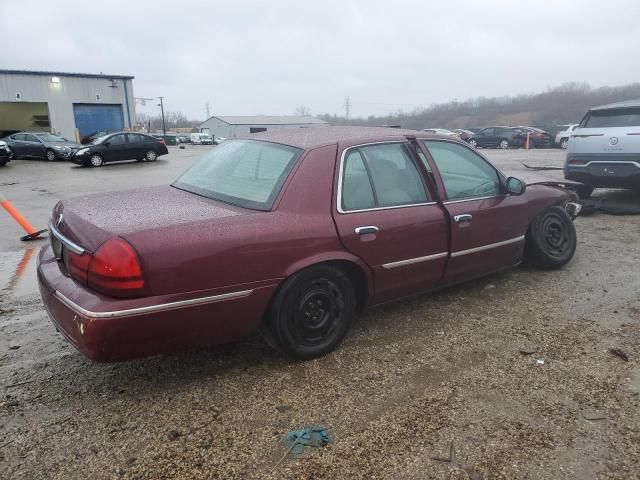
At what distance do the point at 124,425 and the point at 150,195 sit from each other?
5.40 ft

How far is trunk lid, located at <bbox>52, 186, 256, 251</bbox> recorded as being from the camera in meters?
2.66

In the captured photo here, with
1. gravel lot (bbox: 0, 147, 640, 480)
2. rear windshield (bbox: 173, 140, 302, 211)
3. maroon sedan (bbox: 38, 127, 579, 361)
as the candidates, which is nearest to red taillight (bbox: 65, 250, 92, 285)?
A: maroon sedan (bbox: 38, 127, 579, 361)

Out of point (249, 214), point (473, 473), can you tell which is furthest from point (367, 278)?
point (473, 473)

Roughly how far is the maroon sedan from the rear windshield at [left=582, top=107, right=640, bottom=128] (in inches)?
165

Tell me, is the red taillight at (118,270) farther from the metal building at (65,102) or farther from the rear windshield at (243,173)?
the metal building at (65,102)

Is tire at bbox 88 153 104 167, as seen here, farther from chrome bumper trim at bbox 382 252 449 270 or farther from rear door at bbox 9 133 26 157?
chrome bumper trim at bbox 382 252 449 270

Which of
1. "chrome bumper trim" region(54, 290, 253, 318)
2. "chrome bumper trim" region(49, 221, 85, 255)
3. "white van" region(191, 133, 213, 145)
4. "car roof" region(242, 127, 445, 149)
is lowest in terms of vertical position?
"white van" region(191, 133, 213, 145)

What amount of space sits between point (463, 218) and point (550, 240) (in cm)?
159

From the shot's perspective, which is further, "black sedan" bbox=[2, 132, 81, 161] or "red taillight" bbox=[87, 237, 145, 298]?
"black sedan" bbox=[2, 132, 81, 161]

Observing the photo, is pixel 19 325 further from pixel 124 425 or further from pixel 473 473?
pixel 473 473

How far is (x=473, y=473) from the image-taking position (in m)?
2.24

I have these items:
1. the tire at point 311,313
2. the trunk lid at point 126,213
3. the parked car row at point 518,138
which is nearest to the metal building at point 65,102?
the parked car row at point 518,138

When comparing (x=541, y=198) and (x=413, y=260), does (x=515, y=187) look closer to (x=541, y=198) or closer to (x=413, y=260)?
(x=541, y=198)

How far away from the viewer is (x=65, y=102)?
117 ft
